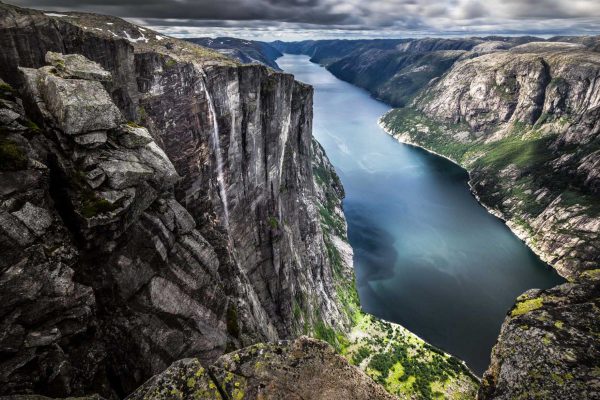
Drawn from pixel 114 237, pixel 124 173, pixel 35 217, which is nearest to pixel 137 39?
pixel 124 173

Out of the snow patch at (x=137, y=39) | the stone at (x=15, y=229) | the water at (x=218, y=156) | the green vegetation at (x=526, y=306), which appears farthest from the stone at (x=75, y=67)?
the snow patch at (x=137, y=39)

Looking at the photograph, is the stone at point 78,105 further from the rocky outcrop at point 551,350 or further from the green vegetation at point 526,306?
the green vegetation at point 526,306

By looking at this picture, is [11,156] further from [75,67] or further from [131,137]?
[75,67]

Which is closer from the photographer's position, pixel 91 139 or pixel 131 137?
pixel 91 139

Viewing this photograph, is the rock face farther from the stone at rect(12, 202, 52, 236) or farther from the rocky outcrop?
the stone at rect(12, 202, 52, 236)

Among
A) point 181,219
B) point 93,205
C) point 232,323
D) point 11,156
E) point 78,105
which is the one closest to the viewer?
point 11,156

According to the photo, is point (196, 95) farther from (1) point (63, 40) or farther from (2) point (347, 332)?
(2) point (347, 332)

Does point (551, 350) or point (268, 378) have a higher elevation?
point (551, 350)

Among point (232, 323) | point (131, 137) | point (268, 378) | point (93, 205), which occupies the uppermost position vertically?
point (131, 137)
